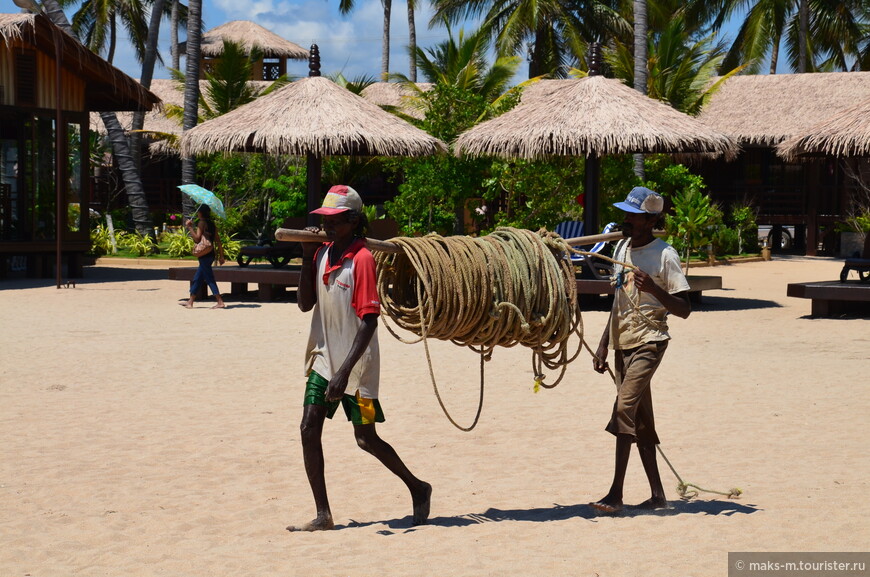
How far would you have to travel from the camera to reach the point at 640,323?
17.7 feet

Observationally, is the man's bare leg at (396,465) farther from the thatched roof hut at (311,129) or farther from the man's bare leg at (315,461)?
the thatched roof hut at (311,129)

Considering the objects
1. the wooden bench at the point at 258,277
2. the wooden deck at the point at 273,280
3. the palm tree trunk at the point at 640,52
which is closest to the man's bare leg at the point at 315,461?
the wooden deck at the point at 273,280

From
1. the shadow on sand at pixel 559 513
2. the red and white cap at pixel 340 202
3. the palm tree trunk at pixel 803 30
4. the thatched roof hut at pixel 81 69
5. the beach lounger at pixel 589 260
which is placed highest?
the palm tree trunk at pixel 803 30

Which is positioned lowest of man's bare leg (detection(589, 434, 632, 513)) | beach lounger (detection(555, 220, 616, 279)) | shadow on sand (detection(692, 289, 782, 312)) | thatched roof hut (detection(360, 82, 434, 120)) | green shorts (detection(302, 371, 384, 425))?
man's bare leg (detection(589, 434, 632, 513))

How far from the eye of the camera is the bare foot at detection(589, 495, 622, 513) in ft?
17.3

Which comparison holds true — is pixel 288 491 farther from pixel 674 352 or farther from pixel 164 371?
pixel 674 352

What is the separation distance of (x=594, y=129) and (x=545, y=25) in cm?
2325

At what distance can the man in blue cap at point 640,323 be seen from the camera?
17.3 feet

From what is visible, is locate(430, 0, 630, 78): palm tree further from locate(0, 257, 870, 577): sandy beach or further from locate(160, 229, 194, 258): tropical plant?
locate(0, 257, 870, 577): sandy beach

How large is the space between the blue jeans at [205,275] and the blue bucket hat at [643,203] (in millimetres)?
9315

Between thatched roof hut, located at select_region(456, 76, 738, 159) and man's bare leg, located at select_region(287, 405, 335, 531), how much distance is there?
1050 cm

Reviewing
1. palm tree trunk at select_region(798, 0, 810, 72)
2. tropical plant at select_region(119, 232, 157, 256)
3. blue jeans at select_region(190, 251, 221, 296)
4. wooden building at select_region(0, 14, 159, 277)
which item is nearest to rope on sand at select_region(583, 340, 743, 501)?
blue jeans at select_region(190, 251, 221, 296)

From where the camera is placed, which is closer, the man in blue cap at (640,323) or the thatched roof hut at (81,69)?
the man in blue cap at (640,323)

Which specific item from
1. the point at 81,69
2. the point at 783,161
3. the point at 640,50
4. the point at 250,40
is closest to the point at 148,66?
the point at 81,69
